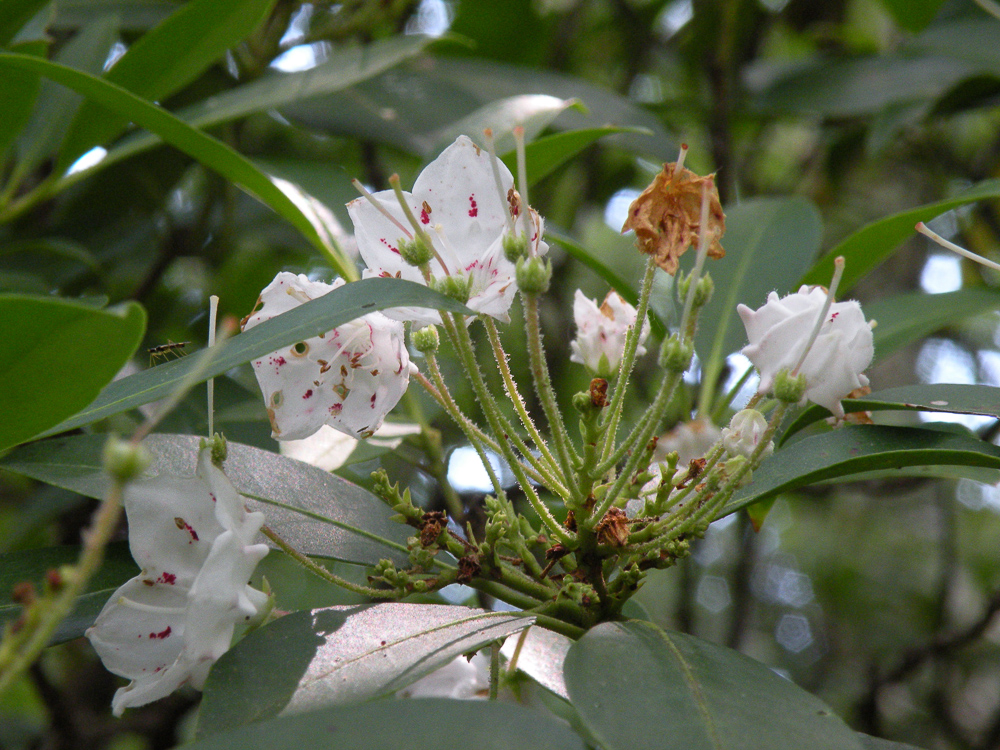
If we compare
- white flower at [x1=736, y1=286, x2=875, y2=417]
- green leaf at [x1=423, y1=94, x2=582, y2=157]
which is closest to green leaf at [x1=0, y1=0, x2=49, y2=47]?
→ green leaf at [x1=423, y1=94, x2=582, y2=157]

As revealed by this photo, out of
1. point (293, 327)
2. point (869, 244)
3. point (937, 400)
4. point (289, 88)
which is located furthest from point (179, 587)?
point (869, 244)

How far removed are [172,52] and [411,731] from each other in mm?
1354

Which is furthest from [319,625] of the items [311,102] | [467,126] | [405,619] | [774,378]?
[311,102]

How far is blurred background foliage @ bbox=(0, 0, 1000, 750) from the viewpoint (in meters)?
1.72

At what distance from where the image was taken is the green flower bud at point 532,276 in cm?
91

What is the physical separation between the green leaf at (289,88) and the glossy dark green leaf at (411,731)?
118 centimetres

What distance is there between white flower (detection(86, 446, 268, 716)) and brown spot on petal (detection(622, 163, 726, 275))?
1.78 feet

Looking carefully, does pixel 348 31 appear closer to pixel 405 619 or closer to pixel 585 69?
→ pixel 585 69

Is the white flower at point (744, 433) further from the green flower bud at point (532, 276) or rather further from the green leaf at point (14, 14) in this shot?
the green leaf at point (14, 14)

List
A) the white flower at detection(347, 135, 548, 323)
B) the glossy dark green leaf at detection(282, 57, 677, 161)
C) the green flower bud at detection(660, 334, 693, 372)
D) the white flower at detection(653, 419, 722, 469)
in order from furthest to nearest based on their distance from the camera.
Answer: the glossy dark green leaf at detection(282, 57, 677, 161), the white flower at detection(653, 419, 722, 469), the white flower at detection(347, 135, 548, 323), the green flower bud at detection(660, 334, 693, 372)

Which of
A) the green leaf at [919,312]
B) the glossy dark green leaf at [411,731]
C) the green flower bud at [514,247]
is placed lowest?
the green leaf at [919,312]

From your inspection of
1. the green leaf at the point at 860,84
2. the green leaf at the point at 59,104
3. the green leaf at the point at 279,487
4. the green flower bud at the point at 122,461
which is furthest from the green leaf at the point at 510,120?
the green leaf at the point at 860,84

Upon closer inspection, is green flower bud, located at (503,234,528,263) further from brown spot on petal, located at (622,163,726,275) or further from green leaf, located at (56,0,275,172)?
green leaf, located at (56,0,275,172)

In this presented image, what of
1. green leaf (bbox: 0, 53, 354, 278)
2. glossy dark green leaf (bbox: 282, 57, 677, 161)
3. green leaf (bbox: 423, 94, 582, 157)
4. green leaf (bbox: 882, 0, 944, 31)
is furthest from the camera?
green leaf (bbox: 882, 0, 944, 31)
